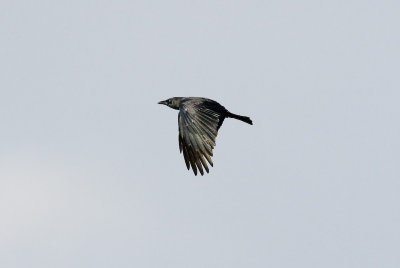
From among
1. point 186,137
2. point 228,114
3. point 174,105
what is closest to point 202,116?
point 186,137

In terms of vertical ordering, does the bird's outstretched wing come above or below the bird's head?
below

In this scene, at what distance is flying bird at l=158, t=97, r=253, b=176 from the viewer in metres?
27.4

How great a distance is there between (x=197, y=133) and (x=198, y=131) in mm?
98

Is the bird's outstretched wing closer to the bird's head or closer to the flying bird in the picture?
the flying bird

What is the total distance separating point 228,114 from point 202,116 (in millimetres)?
3212

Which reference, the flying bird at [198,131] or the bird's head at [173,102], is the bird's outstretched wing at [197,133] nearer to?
the flying bird at [198,131]

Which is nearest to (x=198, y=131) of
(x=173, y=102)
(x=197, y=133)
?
(x=197, y=133)

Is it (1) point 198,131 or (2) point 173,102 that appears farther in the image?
(2) point 173,102

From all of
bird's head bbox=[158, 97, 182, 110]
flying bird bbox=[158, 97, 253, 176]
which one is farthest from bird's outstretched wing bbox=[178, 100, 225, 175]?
bird's head bbox=[158, 97, 182, 110]

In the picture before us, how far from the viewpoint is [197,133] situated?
1098 inches

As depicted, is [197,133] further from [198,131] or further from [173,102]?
[173,102]

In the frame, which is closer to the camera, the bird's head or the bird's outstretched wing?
the bird's outstretched wing

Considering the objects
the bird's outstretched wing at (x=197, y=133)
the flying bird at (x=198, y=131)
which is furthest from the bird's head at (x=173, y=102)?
the bird's outstretched wing at (x=197, y=133)

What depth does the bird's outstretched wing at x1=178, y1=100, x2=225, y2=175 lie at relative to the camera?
27.4 meters
